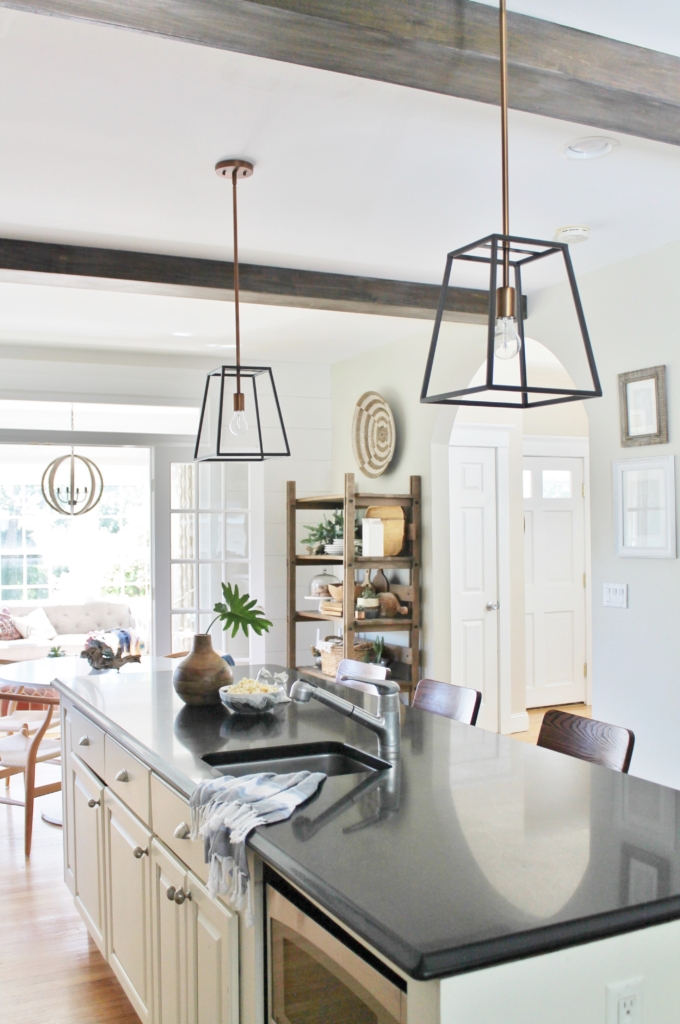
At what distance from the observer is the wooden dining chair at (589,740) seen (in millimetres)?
2232

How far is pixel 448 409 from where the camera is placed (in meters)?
5.19

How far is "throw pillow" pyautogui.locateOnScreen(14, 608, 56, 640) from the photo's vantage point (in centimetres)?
959

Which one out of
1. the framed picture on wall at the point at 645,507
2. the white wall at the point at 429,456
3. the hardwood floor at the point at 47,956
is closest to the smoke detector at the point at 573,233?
the white wall at the point at 429,456

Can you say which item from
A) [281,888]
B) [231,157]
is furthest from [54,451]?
[281,888]

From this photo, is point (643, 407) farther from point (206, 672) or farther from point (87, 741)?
point (87, 741)

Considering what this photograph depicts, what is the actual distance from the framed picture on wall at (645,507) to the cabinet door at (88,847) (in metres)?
2.40

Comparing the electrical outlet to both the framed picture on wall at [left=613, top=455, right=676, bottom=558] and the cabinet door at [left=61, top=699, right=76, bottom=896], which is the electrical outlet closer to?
the cabinet door at [left=61, top=699, right=76, bottom=896]

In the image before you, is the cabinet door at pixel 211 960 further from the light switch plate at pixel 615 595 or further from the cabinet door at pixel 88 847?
the light switch plate at pixel 615 595

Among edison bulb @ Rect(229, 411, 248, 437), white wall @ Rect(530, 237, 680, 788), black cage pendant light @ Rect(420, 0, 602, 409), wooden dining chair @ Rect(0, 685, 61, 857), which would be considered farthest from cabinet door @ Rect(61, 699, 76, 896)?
white wall @ Rect(530, 237, 680, 788)

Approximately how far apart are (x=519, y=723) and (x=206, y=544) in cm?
252

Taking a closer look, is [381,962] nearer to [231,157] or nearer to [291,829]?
[291,829]

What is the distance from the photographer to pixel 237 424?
3043mm

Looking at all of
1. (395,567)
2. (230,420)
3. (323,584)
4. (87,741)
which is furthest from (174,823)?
(323,584)

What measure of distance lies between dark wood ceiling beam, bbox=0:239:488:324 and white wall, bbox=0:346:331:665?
2101mm
